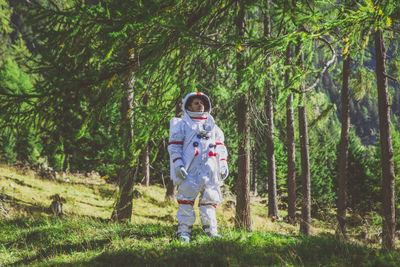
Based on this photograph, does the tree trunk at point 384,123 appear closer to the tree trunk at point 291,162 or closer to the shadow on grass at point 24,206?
the tree trunk at point 291,162

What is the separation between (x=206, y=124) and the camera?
4.33 meters

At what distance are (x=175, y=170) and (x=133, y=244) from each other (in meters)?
1.15

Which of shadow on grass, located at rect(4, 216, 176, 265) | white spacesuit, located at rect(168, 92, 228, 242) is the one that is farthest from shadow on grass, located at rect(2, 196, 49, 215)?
white spacesuit, located at rect(168, 92, 228, 242)

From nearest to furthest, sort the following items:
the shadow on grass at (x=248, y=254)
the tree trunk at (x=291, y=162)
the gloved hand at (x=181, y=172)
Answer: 1. the shadow on grass at (x=248, y=254)
2. the gloved hand at (x=181, y=172)
3. the tree trunk at (x=291, y=162)

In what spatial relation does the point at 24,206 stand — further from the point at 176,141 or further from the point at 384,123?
the point at 384,123

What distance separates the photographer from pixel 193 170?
4113mm

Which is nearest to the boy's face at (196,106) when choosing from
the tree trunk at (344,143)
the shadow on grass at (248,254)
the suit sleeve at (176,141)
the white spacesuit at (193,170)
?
the white spacesuit at (193,170)

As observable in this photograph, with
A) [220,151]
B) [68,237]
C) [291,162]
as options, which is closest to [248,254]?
[220,151]

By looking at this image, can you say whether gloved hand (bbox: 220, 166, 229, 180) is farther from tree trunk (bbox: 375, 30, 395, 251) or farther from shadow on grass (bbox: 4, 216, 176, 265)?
tree trunk (bbox: 375, 30, 395, 251)

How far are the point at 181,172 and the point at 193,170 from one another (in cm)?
21

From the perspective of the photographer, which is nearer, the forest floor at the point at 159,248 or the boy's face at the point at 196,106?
the forest floor at the point at 159,248

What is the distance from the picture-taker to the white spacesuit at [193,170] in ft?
13.4

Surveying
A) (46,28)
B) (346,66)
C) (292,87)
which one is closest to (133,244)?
(46,28)

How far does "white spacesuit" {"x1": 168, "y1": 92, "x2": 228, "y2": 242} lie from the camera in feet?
13.4
